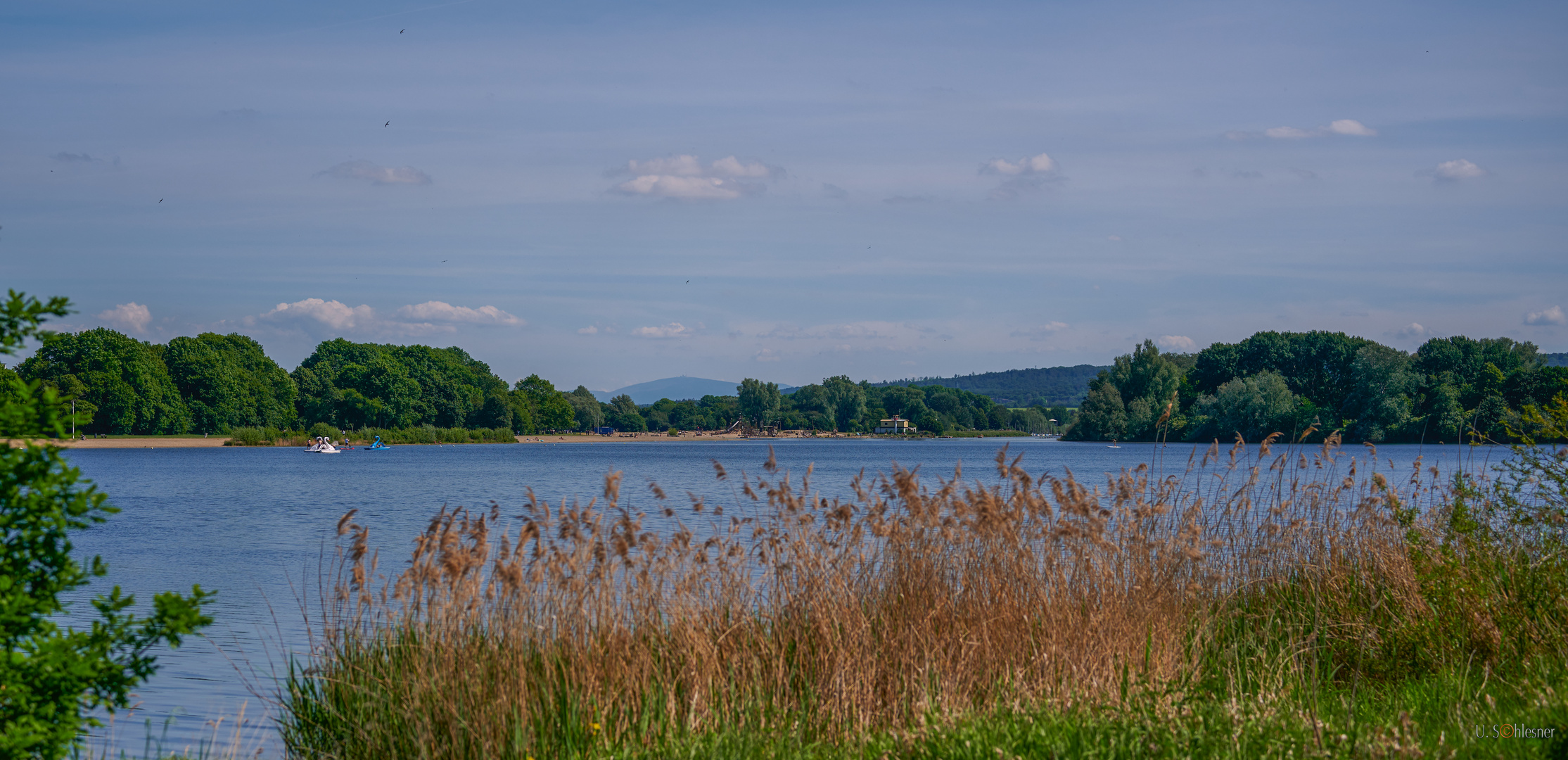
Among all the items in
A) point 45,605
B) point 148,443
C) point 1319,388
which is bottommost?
point 148,443

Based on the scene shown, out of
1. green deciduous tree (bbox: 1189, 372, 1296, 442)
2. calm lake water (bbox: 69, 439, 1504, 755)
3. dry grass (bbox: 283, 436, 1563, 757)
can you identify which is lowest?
calm lake water (bbox: 69, 439, 1504, 755)

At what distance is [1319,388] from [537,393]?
10952 cm

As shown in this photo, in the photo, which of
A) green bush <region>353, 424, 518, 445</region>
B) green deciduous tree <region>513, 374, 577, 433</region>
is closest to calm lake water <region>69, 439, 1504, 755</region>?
green bush <region>353, 424, 518, 445</region>

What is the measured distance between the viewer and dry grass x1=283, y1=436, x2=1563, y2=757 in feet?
20.9

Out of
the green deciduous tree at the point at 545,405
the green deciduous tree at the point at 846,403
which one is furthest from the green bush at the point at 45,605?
the green deciduous tree at the point at 846,403

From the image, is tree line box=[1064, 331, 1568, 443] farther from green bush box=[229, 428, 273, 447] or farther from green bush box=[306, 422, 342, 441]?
green bush box=[229, 428, 273, 447]

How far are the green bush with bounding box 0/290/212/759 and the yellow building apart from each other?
186 metres

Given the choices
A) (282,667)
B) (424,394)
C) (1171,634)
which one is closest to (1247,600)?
(1171,634)

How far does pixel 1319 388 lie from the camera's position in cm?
11212

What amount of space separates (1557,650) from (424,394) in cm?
13840

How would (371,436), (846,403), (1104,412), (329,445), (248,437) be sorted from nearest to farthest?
1. (329,445)
2. (248,437)
3. (1104,412)
4. (371,436)
5. (846,403)

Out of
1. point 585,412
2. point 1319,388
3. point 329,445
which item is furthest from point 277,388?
point 1319,388

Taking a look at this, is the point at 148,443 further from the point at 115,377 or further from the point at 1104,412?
the point at 1104,412

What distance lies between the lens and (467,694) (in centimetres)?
630
